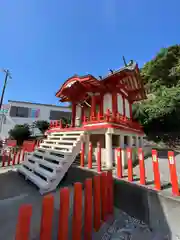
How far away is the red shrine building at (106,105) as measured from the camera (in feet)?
18.9

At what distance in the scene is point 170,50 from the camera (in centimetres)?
2341

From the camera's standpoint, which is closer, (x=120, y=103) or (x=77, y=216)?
(x=77, y=216)

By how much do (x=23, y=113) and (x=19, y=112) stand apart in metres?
0.68

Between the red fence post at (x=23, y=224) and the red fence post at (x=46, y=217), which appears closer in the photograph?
the red fence post at (x=23, y=224)

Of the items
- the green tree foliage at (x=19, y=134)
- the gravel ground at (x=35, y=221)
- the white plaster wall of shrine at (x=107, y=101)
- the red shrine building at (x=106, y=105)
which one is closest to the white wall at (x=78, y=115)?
the red shrine building at (x=106, y=105)

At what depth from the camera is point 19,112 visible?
2306 cm

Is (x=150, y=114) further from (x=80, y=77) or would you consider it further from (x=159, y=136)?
(x=80, y=77)

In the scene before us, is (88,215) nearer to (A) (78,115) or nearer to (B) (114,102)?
(B) (114,102)

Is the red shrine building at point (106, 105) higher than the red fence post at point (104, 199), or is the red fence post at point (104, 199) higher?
the red shrine building at point (106, 105)

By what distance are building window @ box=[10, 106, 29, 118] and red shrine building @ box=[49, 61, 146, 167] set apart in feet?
54.7

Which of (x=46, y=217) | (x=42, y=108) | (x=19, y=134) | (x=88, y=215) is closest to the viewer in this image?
(x=46, y=217)

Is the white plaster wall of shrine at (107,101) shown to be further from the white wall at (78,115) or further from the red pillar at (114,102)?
the white wall at (78,115)

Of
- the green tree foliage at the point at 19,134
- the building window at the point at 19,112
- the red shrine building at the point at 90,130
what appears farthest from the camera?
the building window at the point at 19,112

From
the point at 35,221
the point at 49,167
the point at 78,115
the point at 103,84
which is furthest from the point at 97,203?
the point at 78,115
